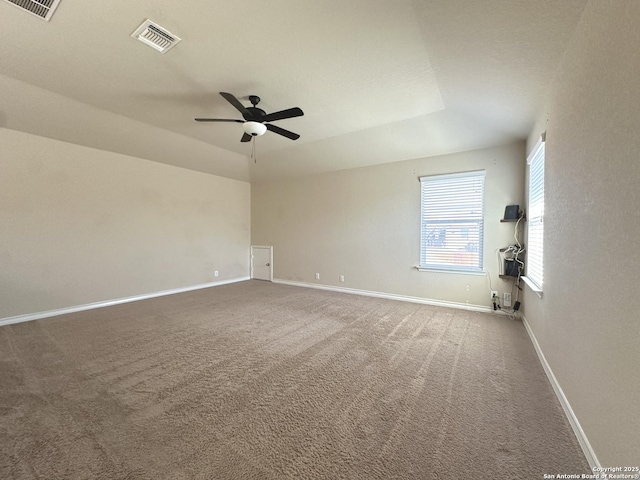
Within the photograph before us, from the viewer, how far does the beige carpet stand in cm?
137

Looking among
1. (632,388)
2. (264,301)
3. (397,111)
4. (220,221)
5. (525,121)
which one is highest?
(397,111)

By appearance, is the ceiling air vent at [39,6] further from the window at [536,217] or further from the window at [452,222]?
the window at [452,222]

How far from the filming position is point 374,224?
513 centimetres

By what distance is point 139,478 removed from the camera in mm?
1271

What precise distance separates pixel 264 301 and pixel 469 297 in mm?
3642

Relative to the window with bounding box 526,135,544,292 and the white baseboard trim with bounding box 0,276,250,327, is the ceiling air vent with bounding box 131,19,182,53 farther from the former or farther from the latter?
the white baseboard trim with bounding box 0,276,250,327

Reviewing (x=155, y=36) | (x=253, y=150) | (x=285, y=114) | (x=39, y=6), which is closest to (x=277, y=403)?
(x=285, y=114)

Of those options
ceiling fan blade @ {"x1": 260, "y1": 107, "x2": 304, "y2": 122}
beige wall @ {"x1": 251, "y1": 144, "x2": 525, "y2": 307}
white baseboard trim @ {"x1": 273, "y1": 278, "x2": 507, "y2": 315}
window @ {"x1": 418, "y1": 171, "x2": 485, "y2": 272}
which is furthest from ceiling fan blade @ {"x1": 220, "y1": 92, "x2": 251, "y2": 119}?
white baseboard trim @ {"x1": 273, "y1": 278, "x2": 507, "y2": 315}

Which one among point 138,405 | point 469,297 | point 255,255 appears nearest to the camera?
point 138,405

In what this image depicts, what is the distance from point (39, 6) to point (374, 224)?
484cm

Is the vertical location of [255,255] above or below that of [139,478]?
above

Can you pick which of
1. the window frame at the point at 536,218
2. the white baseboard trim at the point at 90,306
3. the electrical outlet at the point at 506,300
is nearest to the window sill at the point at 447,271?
the electrical outlet at the point at 506,300

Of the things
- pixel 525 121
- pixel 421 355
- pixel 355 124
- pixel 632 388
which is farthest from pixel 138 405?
pixel 525 121

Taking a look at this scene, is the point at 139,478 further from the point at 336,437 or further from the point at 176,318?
the point at 176,318
